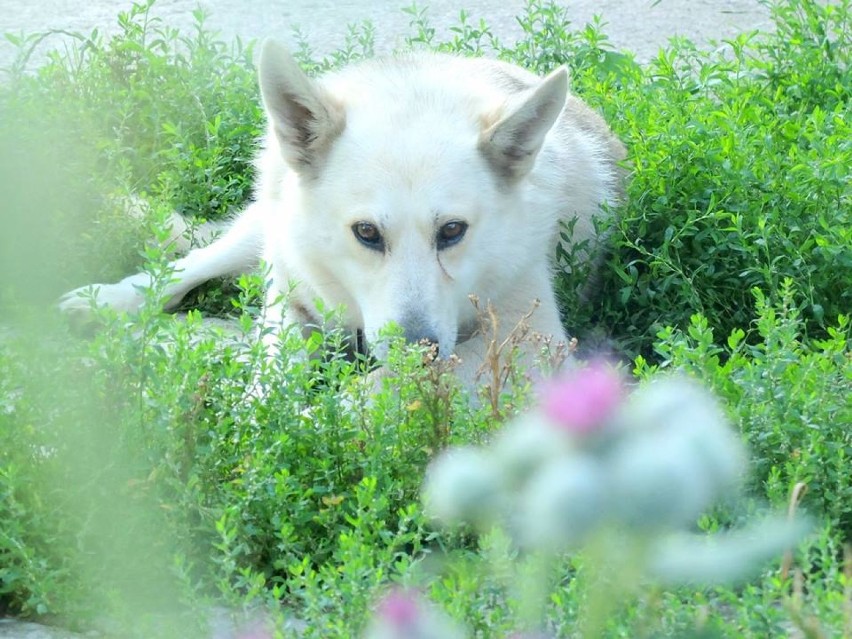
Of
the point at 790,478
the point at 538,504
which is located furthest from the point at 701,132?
the point at 538,504

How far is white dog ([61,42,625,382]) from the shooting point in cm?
331

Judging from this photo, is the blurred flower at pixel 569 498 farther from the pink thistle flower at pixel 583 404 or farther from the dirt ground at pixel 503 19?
the dirt ground at pixel 503 19

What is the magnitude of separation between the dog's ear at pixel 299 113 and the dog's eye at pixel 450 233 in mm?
431

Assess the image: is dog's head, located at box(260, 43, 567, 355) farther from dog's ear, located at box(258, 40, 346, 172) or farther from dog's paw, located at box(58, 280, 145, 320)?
dog's paw, located at box(58, 280, 145, 320)

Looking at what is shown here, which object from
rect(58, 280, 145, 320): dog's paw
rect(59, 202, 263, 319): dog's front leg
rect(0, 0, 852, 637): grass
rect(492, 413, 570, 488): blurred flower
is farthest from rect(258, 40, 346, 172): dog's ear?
rect(492, 413, 570, 488): blurred flower

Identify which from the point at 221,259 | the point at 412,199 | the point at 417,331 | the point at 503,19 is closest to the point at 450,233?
the point at 412,199

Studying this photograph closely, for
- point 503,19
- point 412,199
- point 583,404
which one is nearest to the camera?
point 583,404

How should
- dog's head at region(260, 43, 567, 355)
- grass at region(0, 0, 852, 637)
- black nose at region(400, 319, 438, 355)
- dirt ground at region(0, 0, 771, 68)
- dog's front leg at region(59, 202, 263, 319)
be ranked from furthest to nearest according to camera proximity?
dirt ground at region(0, 0, 771, 68)
dog's front leg at region(59, 202, 263, 319)
dog's head at region(260, 43, 567, 355)
black nose at region(400, 319, 438, 355)
grass at region(0, 0, 852, 637)

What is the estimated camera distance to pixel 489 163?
11.6ft

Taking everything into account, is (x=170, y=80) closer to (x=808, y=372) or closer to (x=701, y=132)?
(x=701, y=132)

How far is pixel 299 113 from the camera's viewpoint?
3496mm

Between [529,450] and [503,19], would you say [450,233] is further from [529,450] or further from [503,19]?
[503,19]

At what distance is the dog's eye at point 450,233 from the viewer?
3.36 m

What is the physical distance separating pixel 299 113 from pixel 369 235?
423 millimetres
